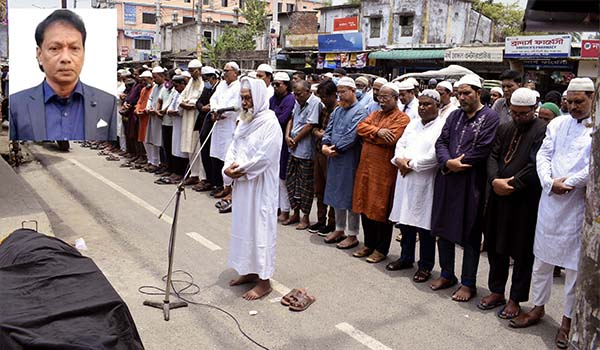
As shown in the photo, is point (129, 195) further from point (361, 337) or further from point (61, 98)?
point (361, 337)

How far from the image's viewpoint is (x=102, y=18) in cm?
472

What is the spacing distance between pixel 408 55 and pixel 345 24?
7438mm

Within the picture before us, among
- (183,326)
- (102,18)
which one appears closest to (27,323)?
(183,326)

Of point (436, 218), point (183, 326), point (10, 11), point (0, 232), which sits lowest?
point (183, 326)

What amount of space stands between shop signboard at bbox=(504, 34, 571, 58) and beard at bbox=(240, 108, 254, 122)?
1463 cm

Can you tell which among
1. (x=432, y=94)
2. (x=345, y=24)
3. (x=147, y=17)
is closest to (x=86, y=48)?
(x=432, y=94)

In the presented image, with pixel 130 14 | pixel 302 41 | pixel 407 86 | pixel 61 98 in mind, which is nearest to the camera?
pixel 61 98

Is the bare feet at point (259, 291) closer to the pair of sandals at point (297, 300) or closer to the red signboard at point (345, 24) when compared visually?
the pair of sandals at point (297, 300)

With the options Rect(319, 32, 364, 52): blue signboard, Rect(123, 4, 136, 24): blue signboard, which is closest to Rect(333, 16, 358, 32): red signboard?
Rect(319, 32, 364, 52): blue signboard

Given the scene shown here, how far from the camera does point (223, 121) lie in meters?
8.79

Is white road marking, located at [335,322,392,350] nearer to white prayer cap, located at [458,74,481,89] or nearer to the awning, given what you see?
white prayer cap, located at [458,74,481,89]

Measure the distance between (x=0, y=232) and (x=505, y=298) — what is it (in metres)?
4.63

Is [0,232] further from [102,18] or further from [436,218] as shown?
[436,218]

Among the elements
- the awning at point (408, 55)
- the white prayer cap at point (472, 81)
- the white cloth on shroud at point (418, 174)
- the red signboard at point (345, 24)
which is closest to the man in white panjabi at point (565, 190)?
the white prayer cap at point (472, 81)
